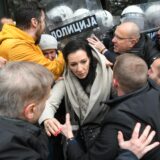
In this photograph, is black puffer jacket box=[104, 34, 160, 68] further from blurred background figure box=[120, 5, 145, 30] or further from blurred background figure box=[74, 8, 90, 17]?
blurred background figure box=[74, 8, 90, 17]

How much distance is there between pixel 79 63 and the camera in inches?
130

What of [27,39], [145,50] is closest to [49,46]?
[27,39]

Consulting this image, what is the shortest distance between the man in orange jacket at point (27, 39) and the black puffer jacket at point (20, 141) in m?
1.40

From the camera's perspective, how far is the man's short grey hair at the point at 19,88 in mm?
1986

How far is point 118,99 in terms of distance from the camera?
2.51m

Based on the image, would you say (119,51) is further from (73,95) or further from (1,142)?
(1,142)

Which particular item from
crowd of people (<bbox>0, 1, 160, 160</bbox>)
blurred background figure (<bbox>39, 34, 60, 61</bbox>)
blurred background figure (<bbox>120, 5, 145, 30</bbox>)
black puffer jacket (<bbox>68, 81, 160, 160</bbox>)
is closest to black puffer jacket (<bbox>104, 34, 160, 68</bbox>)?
crowd of people (<bbox>0, 1, 160, 160</bbox>)

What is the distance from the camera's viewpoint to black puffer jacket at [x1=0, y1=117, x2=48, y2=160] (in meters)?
1.86

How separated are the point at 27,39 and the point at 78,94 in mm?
618

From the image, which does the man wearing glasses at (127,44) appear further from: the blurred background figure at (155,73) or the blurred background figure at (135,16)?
the blurred background figure at (155,73)

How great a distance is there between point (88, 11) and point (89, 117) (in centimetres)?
124

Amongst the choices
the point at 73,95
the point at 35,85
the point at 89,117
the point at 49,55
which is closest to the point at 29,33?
the point at 49,55

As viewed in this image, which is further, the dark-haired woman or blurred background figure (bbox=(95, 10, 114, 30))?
blurred background figure (bbox=(95, 10, 114, 30))

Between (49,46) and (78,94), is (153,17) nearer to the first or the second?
(49,46)
